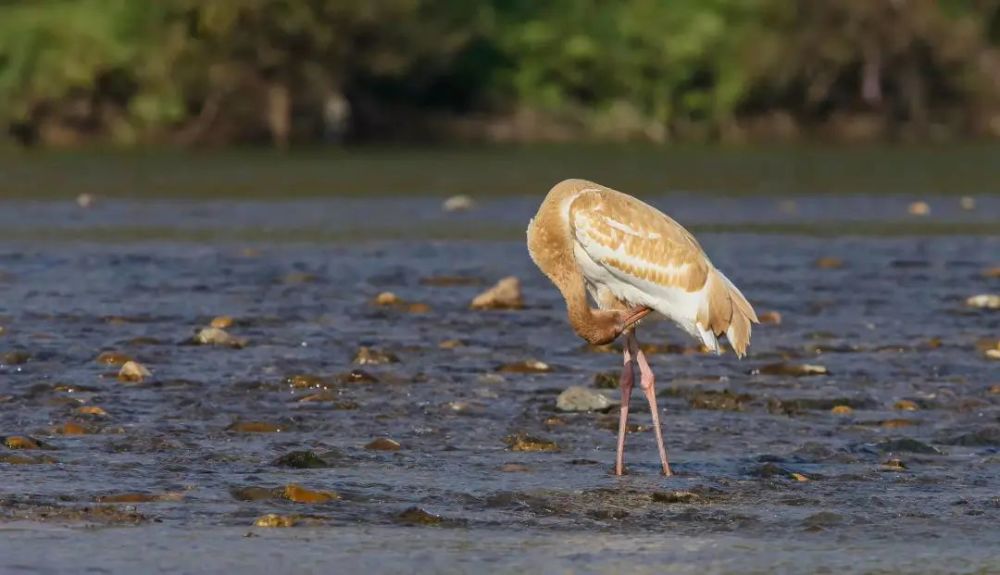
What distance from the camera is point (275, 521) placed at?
7.37 metres

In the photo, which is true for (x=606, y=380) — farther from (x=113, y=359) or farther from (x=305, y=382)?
(x=113, y=359)

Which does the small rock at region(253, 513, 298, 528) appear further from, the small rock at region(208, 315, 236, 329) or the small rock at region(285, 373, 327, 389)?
the small rock at region(208, 315, 236, 329)

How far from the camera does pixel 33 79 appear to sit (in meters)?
49.9

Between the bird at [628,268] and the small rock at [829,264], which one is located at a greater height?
the bird at [628,268]

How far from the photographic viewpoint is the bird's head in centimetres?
901

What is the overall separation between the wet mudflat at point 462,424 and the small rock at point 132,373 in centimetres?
3

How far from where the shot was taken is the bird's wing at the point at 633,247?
359 inches

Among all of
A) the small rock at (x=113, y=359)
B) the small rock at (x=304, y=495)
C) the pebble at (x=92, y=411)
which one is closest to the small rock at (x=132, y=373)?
the small rock at (x=113, y=359)

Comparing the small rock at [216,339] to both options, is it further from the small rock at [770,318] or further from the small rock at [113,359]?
the small rock at [770,318]

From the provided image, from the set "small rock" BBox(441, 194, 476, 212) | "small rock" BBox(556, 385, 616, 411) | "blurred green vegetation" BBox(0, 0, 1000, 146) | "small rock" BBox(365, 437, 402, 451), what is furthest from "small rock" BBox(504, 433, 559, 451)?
"blurred green vegetation" BBox(0, 0, 1000, 146)

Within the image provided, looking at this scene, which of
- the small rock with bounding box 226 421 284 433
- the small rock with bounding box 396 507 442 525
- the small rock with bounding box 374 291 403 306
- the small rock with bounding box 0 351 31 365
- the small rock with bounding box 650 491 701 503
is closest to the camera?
the small rock with bounding box 396 507 442 525

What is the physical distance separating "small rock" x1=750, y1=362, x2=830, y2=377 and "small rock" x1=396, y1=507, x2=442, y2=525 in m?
4.40

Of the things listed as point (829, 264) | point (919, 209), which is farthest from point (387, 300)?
point (919, 209)

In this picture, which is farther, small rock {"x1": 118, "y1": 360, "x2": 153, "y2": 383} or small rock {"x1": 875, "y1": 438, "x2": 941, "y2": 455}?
small rock {"x1": 118, "y1": 360, "x2": 153, "y2": 383}
